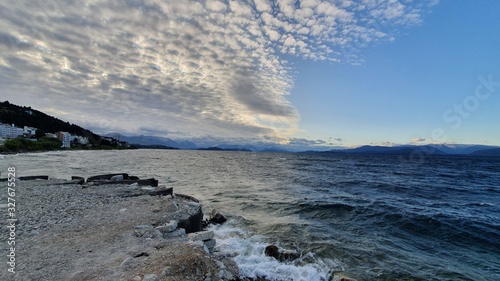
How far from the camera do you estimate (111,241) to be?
8.41 metres

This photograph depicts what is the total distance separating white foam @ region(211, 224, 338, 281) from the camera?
31.1ft

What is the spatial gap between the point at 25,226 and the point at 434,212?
27.3m

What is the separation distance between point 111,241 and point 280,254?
6707 mm

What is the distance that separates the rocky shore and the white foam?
1.56 m

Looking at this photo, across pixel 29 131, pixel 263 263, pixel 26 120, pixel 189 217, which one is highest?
pixel 26 120

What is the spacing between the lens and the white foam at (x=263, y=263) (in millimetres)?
9469

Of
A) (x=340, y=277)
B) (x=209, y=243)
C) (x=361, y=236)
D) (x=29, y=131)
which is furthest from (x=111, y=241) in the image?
(x=29, y=131)

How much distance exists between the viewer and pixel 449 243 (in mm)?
14938

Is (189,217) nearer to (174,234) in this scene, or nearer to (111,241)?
(174,234)

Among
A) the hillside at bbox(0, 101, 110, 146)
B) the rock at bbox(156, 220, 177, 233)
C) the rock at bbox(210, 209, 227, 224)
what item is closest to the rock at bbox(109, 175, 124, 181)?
the rock at bbox(210, 209, 227, 224)

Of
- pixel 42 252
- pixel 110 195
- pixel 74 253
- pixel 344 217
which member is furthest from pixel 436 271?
pixel 110 195

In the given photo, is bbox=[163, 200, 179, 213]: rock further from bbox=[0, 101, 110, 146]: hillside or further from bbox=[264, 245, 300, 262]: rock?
bbox=[0, 101, 110, 146]: hillside

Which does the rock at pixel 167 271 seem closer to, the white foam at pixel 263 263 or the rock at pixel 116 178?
the white foam at pixel 263 263

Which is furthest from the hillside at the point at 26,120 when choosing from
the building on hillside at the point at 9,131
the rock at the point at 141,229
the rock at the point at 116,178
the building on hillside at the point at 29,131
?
the rock at the point at 141,229
